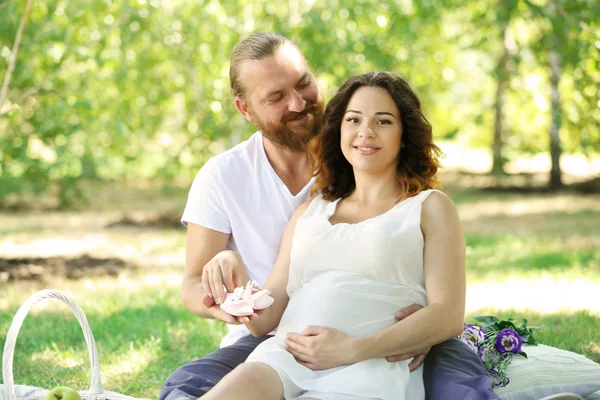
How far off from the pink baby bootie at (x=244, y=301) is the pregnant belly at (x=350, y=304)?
0.20m

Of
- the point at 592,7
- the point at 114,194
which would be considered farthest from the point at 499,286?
the point at 114,194

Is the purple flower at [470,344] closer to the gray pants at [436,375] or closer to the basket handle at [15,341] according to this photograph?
the gray pants at [436,375]

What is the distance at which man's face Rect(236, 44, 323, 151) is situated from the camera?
3.37 metres

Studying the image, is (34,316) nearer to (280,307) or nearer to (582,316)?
(280,307)

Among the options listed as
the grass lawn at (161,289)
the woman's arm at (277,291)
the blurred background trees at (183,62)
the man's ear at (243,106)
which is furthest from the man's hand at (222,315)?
the blurred background trees at (183,62)

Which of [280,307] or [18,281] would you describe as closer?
[280,307]

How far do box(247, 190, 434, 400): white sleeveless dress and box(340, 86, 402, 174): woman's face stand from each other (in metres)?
0.20

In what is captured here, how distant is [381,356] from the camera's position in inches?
106

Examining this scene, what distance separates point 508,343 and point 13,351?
193 centimetres

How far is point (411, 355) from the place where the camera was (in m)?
2.74

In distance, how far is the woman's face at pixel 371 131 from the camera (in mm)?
2984

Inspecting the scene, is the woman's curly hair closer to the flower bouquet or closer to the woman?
the woman

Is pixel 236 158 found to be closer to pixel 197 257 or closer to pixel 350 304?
pixel 197 257

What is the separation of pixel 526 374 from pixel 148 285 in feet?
12.7
